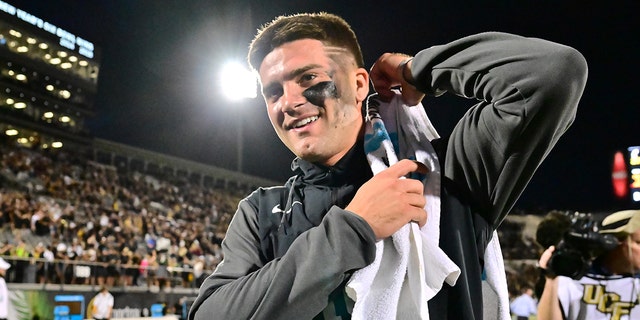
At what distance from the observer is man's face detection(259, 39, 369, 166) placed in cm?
147

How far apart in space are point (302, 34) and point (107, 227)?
17942 millimetres

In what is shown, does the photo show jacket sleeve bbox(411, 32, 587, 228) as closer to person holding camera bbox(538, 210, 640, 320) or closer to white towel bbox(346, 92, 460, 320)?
white towel bbox(346, 92, 460, 320)

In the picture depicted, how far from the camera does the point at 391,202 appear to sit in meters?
1.25

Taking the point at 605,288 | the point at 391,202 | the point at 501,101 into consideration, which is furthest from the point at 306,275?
the point at 605,288

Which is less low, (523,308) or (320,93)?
(320,93)

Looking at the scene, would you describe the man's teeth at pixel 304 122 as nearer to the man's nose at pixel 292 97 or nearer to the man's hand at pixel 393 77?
the man's nose at pixel 292 97

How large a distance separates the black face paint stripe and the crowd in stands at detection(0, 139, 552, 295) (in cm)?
1115

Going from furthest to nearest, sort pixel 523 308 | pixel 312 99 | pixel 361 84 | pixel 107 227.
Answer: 1. pixel 107 227
2. pixel 523 308
3. pixel 361 84
4. pixel 312 99

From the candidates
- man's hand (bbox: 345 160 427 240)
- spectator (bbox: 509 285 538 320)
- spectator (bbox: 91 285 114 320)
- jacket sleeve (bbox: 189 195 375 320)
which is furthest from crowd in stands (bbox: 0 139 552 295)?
jacket sleeve (bbox: 189 195 375 320)

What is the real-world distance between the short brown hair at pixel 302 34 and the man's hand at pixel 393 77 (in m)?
0.11

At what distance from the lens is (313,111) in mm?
Answer: 1471

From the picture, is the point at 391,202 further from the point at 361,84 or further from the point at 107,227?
the point at 107,227

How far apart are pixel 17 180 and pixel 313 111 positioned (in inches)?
862

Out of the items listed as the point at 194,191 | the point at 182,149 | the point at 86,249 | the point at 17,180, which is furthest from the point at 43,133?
the point at 86,249
